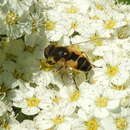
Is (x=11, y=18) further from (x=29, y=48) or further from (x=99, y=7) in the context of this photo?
(x=99, y=7)

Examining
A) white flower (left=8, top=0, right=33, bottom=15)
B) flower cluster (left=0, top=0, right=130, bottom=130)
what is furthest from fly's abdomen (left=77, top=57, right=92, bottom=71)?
white flower (left=8, top=0, right=33, bottom=15)

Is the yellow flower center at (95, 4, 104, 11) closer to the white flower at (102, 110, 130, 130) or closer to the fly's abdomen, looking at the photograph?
the fly's abdomen

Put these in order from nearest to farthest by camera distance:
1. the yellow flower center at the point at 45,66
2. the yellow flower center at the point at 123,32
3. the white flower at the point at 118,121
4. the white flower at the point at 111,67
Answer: the white flower at the point at 118,121 → the white flower at the point at 111,67 → the yellow flower center at the point at 45,66 → the yellow flower center at the point at 123,32

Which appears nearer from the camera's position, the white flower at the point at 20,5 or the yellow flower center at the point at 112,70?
the white flower at the point at 20,5

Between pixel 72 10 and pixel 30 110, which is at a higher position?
pixel 72 10

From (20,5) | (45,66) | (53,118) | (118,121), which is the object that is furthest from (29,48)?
(118,121)

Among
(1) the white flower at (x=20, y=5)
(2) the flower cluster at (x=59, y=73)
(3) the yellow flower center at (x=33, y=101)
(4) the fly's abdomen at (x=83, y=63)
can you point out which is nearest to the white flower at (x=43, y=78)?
(2) the flower cluster at (x=59, y=73)

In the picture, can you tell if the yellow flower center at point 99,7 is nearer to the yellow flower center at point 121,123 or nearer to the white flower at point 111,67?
the white flower at point 111,67
